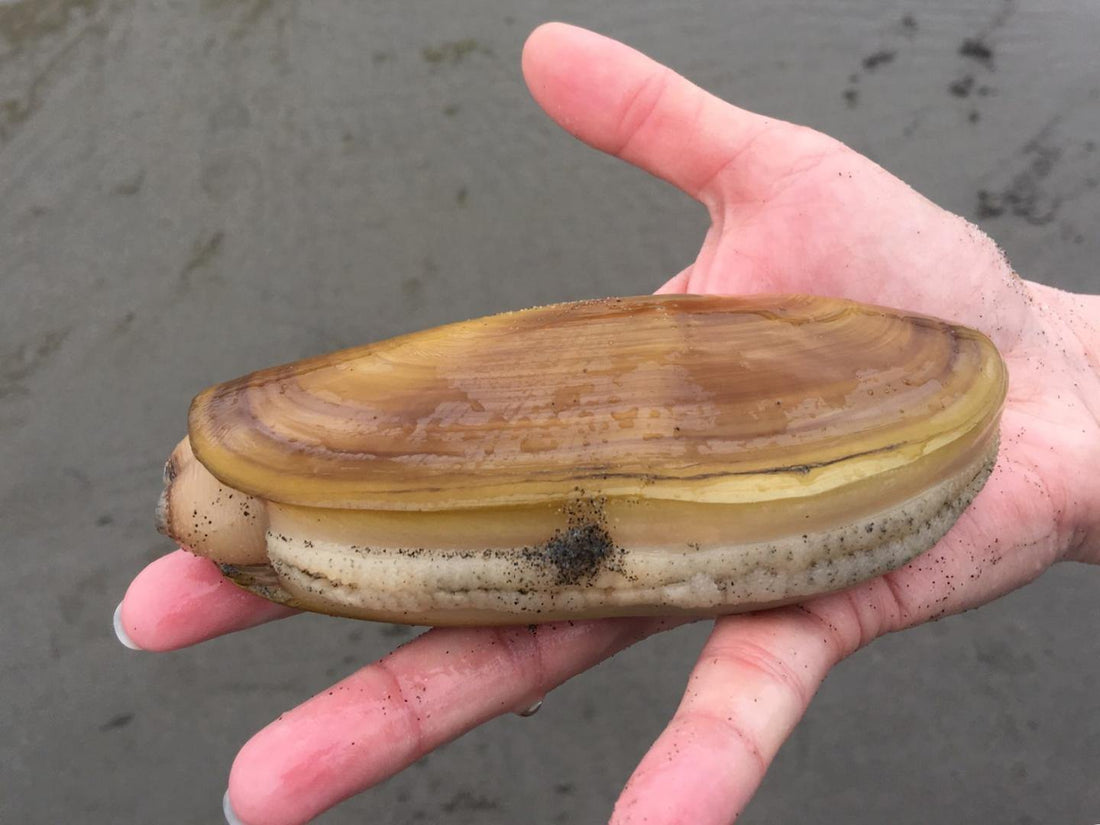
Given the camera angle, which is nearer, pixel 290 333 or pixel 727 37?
pixel 290 333

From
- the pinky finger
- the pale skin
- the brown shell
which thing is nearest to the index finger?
the pale skin

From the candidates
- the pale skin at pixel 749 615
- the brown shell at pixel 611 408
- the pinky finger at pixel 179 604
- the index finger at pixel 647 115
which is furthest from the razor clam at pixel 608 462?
the index finger at pixel 647 115

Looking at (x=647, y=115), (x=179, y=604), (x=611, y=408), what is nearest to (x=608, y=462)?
(x=611, y=408)

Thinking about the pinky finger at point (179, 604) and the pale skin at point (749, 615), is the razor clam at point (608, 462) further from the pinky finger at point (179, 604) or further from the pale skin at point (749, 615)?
the pinky finger at point (179, 604)

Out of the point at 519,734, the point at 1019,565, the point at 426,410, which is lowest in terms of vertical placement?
the point at 519,734

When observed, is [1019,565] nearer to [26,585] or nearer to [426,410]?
[426,410]

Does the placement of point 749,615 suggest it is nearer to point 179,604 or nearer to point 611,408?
point 611,408

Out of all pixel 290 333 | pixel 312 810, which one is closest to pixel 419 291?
pixel 290 333

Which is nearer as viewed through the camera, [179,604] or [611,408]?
[611,408]
